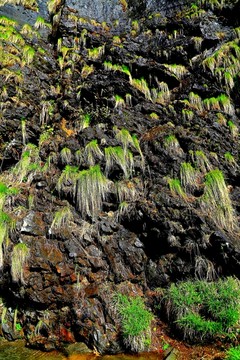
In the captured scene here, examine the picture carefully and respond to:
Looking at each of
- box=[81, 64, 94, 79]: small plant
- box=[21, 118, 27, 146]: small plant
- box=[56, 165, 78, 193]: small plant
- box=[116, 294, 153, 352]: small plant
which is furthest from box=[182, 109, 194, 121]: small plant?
box=[116, 294, 153, 352]: small plant

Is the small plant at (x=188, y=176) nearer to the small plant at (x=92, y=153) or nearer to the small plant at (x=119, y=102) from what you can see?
the small plant at (x=92, y=153)

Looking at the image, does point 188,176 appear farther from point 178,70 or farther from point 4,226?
point 178,70

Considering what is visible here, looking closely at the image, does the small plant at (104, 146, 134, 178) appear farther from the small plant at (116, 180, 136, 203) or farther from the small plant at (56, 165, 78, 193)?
the small plant at (56, 165, 78, 193)

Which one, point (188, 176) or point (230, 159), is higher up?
point (230, 159)

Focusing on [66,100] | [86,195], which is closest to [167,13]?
[66,100]

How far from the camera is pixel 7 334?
218 inches

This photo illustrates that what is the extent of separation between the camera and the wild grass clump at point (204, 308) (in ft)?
16.4

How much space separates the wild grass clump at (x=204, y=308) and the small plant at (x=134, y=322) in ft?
1.58

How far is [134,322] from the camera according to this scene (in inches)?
205

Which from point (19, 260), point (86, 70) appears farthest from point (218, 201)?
point (86, 70)

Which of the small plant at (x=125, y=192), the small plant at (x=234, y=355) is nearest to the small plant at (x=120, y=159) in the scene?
the small plant at (x=125, y=192)

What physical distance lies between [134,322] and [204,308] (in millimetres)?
1242

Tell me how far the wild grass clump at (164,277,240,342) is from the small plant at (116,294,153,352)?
48cm

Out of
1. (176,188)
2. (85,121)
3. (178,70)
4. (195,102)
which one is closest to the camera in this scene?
(176,188)
